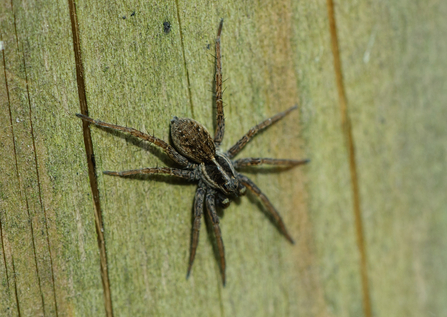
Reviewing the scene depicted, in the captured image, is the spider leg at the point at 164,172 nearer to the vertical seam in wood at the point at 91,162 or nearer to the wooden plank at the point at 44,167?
→ the vertical seam in wood at the point at 91,162

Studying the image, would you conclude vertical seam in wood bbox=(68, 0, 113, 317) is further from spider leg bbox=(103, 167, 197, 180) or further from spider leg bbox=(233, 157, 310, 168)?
spider leg bbox=(233, 157, 310, 168)

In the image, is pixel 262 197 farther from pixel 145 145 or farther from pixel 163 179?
pixel 145 145

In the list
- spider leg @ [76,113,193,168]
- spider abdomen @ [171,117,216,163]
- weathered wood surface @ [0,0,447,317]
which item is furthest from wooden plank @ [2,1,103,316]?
spider abdomen @ [171,117,216,163]

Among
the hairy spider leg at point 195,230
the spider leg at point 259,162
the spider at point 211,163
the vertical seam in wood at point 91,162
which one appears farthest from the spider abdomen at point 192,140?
the vertical seam in wood at point 91,162

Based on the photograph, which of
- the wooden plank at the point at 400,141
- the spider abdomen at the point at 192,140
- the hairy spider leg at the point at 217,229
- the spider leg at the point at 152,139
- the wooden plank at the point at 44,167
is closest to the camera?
the wooden plank at the point at 44,167

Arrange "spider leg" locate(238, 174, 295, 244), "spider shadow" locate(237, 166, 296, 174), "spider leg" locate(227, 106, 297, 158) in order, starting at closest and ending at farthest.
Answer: "spider leg" locate(227, 106, 297, 158) → "spider leg" locate(238, 174, 295, 244) → "spider shadow" locate(237, 166, 296, 174)

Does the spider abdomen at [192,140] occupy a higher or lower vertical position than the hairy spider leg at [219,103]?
lower

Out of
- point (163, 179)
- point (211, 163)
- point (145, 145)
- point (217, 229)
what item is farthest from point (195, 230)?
point (145, 145)
